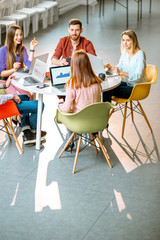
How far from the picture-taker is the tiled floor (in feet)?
11.1

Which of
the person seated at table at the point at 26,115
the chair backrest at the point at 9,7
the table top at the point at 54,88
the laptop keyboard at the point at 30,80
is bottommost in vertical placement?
the person seated at table at the point at 26,115

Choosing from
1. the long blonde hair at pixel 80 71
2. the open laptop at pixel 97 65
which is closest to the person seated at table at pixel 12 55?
the open laptop at pixel 97 65

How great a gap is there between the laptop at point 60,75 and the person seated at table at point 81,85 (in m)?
0.43

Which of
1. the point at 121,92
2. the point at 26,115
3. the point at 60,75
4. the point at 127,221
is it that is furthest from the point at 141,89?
the point at 127,221

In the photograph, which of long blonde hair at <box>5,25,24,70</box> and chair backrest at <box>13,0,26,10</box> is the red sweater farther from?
chair backrest at <box>13,0,26,10</box>

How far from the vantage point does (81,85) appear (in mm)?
4082

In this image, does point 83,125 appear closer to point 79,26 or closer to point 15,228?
point 15,228

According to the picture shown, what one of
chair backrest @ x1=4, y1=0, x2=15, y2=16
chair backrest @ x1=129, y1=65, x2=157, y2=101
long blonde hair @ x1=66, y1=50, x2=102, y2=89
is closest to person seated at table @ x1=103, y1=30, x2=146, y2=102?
chair backrest @ x1=129, y1=65, x2=157, y2=101

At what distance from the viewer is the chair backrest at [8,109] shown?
4449mm

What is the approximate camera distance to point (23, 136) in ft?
16.1

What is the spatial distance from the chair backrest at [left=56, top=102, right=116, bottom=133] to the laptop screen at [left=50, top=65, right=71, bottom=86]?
0.49 meters

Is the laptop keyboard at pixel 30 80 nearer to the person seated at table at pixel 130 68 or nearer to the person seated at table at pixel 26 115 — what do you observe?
the person seated at table at pixel 26 115

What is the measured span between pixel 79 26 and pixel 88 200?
7.76 ft

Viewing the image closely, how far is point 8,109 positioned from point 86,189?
1.25 m
